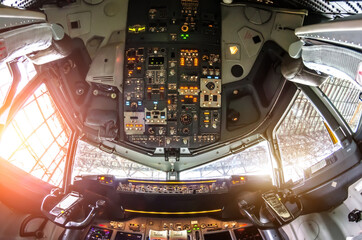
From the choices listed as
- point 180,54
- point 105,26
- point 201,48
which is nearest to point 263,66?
point 201,48

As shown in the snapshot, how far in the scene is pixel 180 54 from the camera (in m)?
4.27

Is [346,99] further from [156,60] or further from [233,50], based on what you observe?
[156,60]

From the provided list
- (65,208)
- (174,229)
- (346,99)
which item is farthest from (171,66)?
(346,99)

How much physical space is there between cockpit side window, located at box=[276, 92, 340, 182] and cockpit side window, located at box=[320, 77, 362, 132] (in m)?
0.26

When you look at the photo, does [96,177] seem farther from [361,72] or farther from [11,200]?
[361,72]

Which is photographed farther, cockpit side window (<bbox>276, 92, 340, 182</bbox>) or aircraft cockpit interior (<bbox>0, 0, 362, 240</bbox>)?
cockpit side window (<bbox>276, 92, 340, 182</bbox>)

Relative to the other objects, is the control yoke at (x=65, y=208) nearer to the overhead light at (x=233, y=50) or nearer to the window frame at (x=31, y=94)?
the window frame at (x=31, y=94)

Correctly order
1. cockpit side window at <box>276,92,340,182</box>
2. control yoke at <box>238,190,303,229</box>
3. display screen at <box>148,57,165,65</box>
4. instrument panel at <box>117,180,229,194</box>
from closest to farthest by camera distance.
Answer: control yoke at <box>238,190,303,229</box> → instrument panel at <box>117,180,229,194</box> → cockpit side window at <box>276,92,340,182</box> → display screen at <box>148,57,165,65</box>

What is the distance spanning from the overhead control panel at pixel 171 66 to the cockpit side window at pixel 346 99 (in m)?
1.50

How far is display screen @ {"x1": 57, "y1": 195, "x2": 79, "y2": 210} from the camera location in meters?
3.21

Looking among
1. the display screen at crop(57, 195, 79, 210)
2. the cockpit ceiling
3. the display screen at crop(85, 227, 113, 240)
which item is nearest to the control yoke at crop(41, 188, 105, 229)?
the display screen at crop(57, 195, 79, 210)

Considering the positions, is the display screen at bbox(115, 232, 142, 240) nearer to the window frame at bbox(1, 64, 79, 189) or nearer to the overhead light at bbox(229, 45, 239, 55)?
the window frame at bbox(1, 64, 79, 189)

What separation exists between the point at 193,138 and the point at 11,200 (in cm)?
237

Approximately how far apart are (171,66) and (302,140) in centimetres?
678
